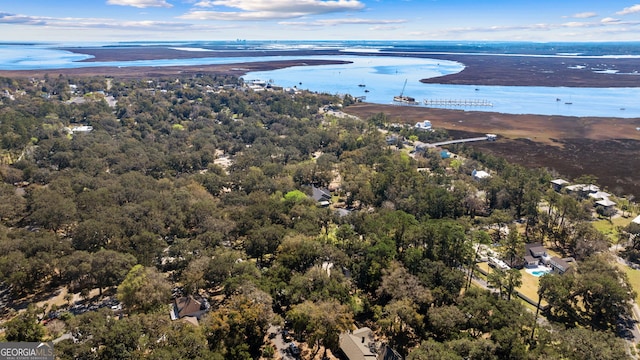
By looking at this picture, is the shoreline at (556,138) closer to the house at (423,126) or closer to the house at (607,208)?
the house at (423,126)

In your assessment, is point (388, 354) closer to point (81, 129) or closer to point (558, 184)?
point (558, 184)

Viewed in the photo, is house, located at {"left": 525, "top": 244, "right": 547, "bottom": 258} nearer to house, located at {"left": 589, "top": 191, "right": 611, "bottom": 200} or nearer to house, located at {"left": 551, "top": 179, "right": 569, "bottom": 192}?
house, located at {"left": 589, "top": 191, "right": 611, "bottom": 200}

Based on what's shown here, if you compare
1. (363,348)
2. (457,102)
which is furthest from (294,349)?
(457,102)

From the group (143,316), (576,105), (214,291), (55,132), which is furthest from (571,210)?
(576,105)

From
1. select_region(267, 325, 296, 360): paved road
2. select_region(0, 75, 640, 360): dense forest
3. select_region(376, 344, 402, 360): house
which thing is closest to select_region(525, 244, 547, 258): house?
select_region(0, 75, 640, 360): dense forest

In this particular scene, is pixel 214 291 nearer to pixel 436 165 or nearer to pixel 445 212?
pixel 445 212

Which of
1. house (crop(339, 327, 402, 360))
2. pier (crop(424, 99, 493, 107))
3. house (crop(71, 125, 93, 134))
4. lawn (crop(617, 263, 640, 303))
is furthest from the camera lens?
pier (crop(424, 99, 493, 107))
